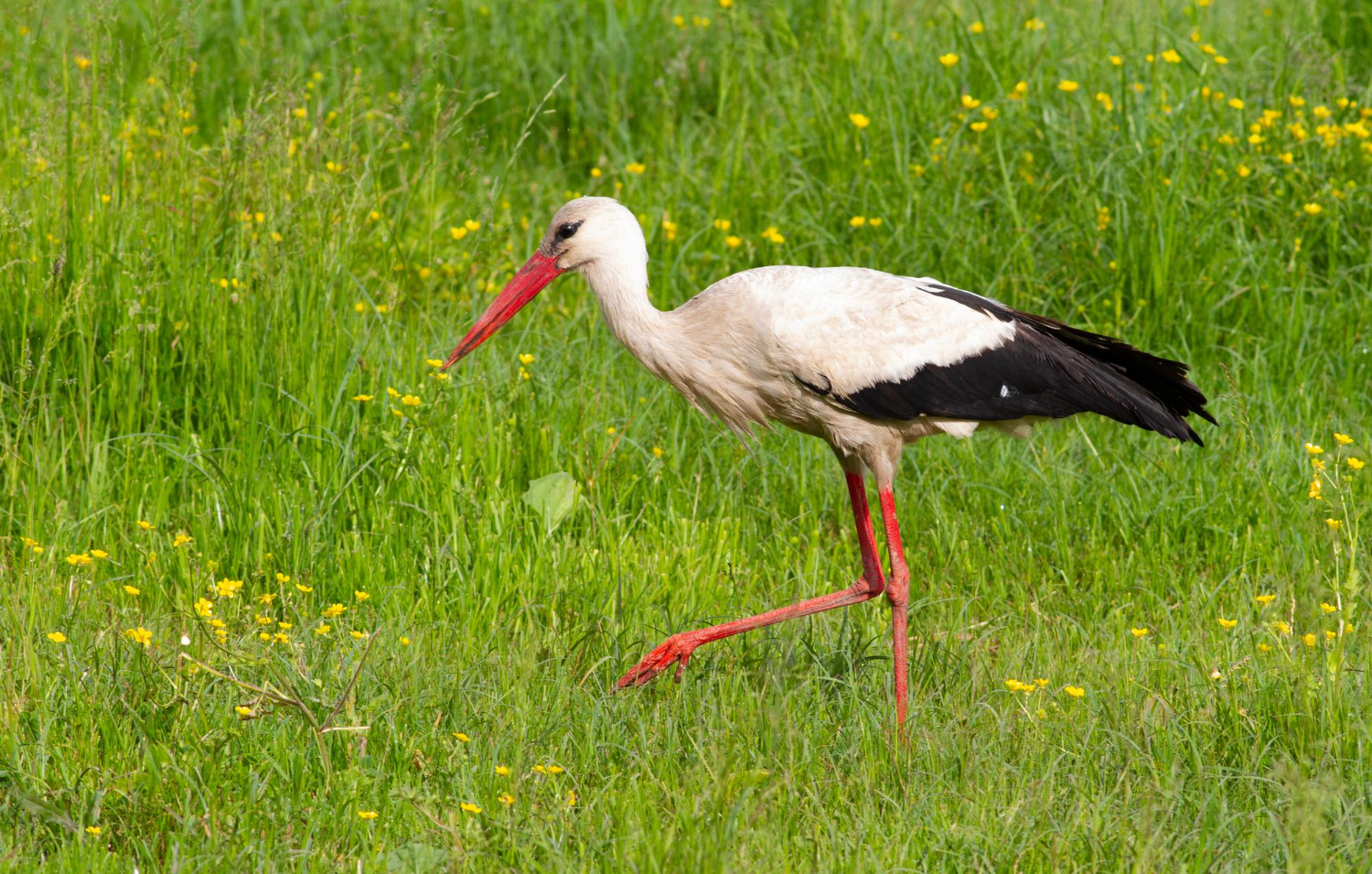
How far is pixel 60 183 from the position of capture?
14.8 ft

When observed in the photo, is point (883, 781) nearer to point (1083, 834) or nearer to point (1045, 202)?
point (1083, 834)

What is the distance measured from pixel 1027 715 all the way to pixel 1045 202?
2.75m

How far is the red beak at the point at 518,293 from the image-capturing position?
13.1ft

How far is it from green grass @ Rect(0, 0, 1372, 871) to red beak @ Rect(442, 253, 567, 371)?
0.40 m

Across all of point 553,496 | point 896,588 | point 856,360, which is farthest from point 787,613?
point 553,496

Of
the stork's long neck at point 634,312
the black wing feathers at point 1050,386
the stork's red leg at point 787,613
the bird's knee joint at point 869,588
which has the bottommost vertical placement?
the bird's knee joint at point 869,588

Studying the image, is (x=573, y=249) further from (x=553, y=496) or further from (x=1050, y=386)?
(x=1050, y=386)

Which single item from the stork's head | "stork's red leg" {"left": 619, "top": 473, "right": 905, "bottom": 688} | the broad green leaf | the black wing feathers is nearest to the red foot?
"stork's red leg" {"left": 619, "top": 473, "right": 905, "bottom": 688}

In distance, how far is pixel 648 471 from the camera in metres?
4.53

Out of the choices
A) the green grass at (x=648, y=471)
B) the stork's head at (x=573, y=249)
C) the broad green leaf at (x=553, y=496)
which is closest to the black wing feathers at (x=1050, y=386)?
the green grass at (x=648, y=471)

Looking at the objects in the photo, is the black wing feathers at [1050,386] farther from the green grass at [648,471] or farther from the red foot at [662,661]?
the red foot at [662,661]

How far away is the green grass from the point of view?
9.57 ft

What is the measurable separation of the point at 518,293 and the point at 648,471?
783 millimetres

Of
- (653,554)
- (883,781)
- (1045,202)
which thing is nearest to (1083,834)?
(883,781)
